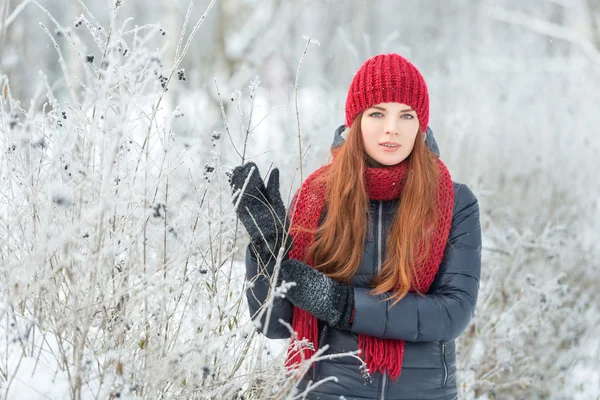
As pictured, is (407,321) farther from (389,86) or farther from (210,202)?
(210,202)

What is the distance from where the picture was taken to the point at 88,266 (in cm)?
168

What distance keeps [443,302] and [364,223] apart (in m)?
0.32

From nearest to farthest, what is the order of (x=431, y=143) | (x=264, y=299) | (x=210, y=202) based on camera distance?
(x=264, y=299) → (x=431, y=143) → (x=210, y=202)

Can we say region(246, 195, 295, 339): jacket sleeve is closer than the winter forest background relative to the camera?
No

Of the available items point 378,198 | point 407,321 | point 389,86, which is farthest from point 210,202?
point 407,321

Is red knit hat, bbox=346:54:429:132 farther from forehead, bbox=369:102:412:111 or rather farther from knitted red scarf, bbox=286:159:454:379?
knitted red scarf, bbox=286:159:454:379

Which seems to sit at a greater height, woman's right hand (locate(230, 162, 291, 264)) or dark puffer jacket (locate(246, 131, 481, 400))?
woman's right hand (locate(230, 162, 291, 264))

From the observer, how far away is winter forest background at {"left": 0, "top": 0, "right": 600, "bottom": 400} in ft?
5.24

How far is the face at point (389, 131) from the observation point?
191 centimetres

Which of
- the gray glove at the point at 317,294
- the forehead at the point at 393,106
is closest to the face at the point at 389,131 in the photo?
the forehead at the point at 393,106

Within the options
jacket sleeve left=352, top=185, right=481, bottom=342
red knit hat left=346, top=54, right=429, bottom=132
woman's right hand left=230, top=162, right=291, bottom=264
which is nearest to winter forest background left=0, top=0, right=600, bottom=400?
woman's right hand left=230, top=162, right=291, bottom=264

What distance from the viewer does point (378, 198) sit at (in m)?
1.94

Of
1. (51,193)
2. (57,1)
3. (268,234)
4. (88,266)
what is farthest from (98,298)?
(57,1)

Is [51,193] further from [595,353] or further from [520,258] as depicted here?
[595,353]
